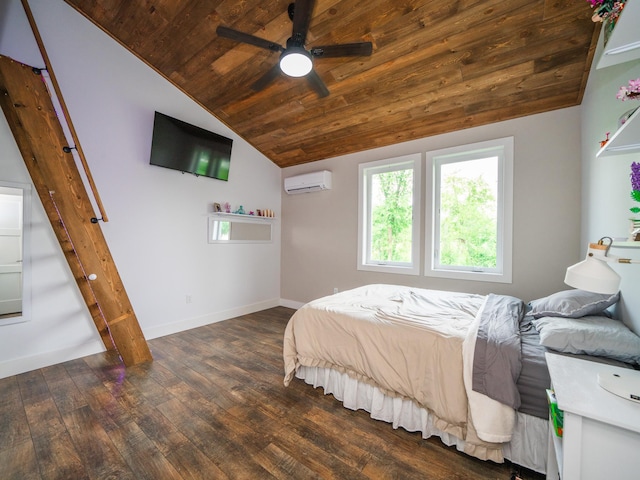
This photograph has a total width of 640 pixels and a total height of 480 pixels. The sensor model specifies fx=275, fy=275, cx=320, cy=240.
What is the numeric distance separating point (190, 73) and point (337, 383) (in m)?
3.85

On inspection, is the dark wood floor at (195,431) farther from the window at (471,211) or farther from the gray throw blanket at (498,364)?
the window at (471,211)

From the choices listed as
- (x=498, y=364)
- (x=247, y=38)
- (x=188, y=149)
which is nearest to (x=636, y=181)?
(x=498, y=364)

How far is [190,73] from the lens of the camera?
3.41 m

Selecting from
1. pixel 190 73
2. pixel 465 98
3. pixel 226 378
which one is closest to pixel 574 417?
pixel 226 378

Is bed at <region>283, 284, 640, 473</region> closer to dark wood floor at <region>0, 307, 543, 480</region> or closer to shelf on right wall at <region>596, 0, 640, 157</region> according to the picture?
dark wood floor at <region>0, 307, 543, 480</region>

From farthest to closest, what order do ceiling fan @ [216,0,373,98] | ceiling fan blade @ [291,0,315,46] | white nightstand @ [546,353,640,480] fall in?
ceiling fan @ [216,0,373,98], ceiling fan blade @ [291,0,315,46], white nightstand @ [546,353,640,480]

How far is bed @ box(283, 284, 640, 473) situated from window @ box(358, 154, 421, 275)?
4.24 feet

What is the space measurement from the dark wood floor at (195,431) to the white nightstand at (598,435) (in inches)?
29.2

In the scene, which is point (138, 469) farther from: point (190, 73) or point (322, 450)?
point (190, 73)

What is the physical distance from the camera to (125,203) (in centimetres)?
323

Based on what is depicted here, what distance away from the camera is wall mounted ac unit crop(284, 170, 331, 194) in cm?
436

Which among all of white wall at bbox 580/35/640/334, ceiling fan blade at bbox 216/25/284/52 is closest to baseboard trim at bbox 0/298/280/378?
ceiling fan blade at bbox 216/25/284/52

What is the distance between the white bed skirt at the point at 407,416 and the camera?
1.49 meters

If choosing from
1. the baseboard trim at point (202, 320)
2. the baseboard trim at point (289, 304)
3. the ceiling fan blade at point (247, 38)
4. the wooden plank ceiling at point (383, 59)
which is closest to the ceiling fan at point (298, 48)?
the ceiling fan blade at point (247, 38)
